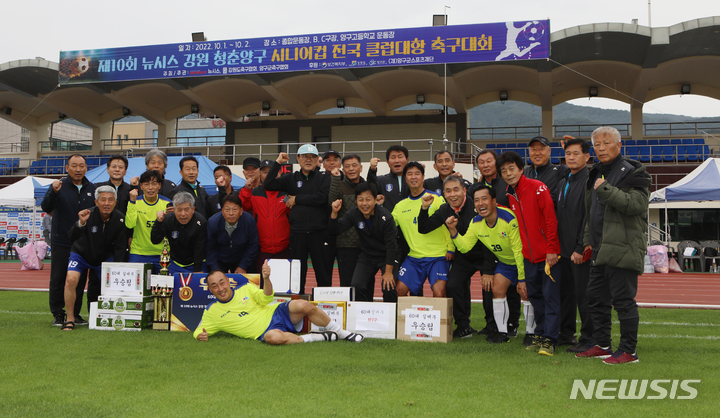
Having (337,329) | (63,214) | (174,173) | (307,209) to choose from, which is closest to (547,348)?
(337,329)

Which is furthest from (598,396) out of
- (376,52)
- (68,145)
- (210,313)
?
(68,145)

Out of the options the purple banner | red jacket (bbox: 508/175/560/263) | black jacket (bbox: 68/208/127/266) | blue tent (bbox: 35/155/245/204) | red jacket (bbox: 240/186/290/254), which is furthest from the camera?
the purple banner

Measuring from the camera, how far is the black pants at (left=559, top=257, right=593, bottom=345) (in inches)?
210

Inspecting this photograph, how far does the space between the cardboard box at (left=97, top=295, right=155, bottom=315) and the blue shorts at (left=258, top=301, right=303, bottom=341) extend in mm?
1666

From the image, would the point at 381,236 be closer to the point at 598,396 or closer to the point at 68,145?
the point at 598,396

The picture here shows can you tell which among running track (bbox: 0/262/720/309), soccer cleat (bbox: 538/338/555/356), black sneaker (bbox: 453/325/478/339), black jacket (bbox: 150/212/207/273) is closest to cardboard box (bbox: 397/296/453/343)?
black sneaker (bbox: 453/325/478/339)

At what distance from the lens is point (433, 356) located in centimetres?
510

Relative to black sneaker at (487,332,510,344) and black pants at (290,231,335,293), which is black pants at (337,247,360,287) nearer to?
black pants at (290,231,335,293)

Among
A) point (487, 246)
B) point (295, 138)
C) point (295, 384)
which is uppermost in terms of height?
point (295, 138)

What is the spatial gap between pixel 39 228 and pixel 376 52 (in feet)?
53.1

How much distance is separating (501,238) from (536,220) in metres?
0.48

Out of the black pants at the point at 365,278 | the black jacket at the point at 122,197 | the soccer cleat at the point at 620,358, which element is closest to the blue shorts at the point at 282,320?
the black pants at the point at 365,278

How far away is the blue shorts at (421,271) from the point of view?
6.30m

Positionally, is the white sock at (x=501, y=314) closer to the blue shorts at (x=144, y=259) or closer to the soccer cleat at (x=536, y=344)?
the soccer cleat at (x=536, y=344)
